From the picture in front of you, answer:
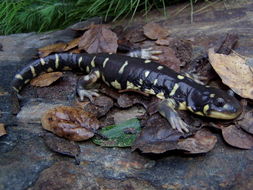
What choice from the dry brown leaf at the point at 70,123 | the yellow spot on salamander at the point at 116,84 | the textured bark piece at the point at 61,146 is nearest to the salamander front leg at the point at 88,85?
the yellow spot on salamander at the point at 116,84

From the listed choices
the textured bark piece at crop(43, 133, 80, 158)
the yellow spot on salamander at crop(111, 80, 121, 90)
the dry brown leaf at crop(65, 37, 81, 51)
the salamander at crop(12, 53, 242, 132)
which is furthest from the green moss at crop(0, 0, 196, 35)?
the textured bark piece at crop(43, 133, 80, 158)

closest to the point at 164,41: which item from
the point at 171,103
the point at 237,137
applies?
the point at 171,103

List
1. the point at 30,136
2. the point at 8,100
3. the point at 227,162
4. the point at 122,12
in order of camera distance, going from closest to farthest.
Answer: the point at 227,162 < the point at 30,136 < the point at 8,100 < the point at 122,12

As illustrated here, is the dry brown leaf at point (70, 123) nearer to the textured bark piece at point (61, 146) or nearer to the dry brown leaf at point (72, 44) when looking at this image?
the textured bark piece at point (61, 146)

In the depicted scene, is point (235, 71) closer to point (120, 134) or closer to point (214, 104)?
point (214, 104)

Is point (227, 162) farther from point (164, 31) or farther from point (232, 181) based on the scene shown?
point (164, 31)

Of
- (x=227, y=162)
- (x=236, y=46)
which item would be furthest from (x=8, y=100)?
(x=236, y=46)
